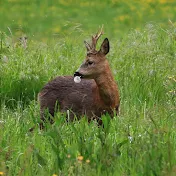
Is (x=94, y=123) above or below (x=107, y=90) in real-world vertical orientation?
below

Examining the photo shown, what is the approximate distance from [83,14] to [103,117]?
12806 millimetres

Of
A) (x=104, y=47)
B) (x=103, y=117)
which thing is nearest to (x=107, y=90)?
(x=104, y=47)

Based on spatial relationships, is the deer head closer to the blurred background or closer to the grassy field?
the grassy field

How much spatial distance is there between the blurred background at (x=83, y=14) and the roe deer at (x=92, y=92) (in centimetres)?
758

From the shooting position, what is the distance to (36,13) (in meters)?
20.0

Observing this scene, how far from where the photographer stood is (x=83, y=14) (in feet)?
65.7

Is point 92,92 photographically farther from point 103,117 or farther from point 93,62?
point 103,117

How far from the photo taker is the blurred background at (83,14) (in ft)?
59.8

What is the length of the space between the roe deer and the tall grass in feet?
0.65

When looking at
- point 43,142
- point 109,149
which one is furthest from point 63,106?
point 109,149

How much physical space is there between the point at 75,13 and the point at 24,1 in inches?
71.0

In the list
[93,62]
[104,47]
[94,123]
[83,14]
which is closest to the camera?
[94,123]

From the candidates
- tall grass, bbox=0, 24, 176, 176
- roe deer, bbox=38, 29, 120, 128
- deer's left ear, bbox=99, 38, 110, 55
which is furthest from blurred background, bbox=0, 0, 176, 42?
deer's left ear, bbox=99, 38, 110, 55

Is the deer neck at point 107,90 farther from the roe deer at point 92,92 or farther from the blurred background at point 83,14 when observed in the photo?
the blurred background at point 83,14
